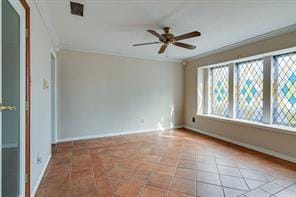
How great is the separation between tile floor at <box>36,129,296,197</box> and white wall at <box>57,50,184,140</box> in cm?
70

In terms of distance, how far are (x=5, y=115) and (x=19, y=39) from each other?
2.50 feet

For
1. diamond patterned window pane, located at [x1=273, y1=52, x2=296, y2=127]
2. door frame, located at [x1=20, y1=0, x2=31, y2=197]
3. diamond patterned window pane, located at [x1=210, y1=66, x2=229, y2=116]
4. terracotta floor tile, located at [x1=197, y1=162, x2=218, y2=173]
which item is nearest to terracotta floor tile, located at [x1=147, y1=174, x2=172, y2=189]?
terracotta floor tile, located at [x1=197, y1=162, x2=218, y2=173]

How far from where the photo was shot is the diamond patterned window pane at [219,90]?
4689 mm

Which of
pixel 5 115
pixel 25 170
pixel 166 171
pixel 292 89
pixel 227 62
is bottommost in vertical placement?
pixel 166 171

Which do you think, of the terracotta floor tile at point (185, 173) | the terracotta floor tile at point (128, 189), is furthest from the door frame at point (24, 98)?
the terracotta floor tile at point (185, 173)

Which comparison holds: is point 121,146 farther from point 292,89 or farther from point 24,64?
point 292,89

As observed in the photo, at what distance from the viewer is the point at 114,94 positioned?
191 inches

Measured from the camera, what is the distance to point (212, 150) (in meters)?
3.69

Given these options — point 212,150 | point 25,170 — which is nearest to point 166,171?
point 212,150

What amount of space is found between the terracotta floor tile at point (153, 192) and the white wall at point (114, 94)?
2.81 meters

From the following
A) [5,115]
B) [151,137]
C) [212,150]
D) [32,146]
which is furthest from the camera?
[151,137]

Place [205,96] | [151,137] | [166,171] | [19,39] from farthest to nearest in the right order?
1. [205,96]
2. [151,137]
3. [166,171]
4. [19,39]

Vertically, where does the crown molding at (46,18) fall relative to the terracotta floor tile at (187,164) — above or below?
above

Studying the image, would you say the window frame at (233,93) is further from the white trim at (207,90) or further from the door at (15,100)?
the door at (15,100)
